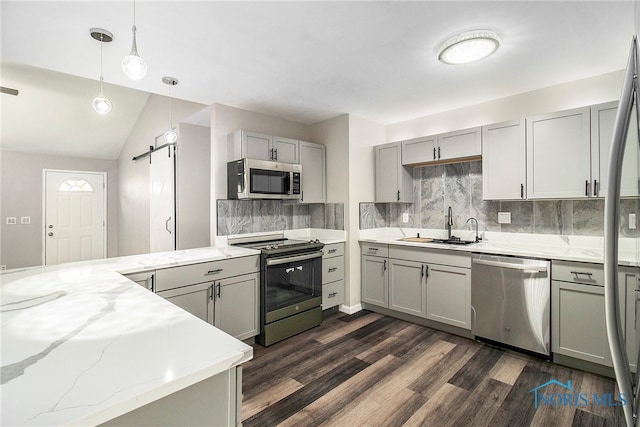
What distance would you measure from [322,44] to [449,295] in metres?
2.61

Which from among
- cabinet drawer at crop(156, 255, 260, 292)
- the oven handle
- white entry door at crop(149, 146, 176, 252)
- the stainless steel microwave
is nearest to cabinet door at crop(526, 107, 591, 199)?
the oven handle

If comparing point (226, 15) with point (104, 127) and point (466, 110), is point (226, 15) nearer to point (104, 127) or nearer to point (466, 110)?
point (466, 110)

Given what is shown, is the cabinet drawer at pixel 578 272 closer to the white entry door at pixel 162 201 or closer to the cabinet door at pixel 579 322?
the cabinet door at pixel 579 322

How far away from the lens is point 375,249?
3771mm

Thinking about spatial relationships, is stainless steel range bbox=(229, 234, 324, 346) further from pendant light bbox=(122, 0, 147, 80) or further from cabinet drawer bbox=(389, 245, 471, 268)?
pendant light bbox=(122, 0, 147, 80)

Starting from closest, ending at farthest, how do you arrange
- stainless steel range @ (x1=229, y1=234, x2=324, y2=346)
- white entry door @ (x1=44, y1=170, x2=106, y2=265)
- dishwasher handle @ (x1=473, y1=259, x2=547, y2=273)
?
1. dishwasher handle @ (x1=473, y1=259, x2=547, y2=273)
2. stainless steel range @ (x1=229, y1=234, x2=324, y2=346)
3. white entry door @ (x1=44, y1=170, x2=106, y2=265)

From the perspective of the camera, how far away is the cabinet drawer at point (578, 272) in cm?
233

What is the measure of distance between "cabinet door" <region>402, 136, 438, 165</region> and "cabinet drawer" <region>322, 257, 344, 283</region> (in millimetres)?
1483

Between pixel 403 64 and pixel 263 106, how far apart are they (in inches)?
66.1

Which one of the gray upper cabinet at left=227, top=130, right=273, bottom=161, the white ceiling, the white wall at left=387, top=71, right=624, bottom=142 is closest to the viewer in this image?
the white ceiling

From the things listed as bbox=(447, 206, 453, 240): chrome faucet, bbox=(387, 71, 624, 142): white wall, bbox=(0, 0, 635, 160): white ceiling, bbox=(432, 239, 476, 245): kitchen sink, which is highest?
bbox=(0, 0, 635, 160): white ceiling

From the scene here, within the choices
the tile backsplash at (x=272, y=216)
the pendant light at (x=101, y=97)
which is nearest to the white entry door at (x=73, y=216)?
the tile backsplash at (x=272, y=216)

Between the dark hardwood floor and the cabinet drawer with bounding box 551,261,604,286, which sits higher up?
the cabinet drawer with bounding box 551,261,604,286

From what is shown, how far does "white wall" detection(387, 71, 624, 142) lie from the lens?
2.70 meters
